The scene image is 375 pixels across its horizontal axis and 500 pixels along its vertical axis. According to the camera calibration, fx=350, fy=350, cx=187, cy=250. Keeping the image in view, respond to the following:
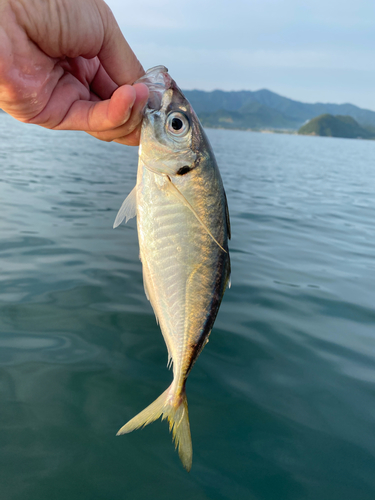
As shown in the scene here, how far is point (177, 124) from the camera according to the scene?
6.92 feet

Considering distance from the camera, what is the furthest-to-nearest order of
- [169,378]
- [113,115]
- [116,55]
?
[169,378] → [116,55] → [113,115]

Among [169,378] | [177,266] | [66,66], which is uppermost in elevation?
[66,66]

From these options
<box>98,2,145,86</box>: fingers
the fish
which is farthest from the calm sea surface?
<box>98,2,145,86</box>: fingers

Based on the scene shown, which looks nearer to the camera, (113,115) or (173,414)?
(113,115)

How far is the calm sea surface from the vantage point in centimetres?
240

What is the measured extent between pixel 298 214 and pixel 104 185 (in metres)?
6.67

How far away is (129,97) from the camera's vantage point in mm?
2006

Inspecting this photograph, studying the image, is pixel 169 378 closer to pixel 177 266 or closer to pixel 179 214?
pixel 177 266

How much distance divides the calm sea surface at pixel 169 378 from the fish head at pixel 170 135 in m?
2.02

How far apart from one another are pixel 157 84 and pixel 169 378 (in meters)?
2.52

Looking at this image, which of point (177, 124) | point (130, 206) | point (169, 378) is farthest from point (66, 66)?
point (169, 378)

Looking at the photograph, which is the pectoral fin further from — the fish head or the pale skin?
the pale skin

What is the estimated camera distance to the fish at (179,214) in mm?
2064

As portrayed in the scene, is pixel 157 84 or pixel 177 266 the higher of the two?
pixel 157 84
